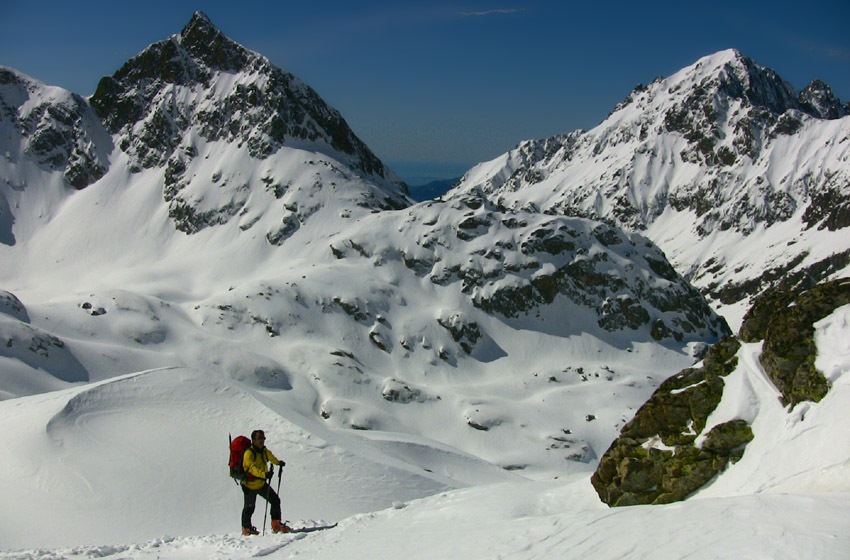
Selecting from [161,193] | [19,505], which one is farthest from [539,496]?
[161,193]

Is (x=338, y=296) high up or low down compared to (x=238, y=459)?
up

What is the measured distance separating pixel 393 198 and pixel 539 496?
16638 centimetres

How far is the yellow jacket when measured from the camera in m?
17.9

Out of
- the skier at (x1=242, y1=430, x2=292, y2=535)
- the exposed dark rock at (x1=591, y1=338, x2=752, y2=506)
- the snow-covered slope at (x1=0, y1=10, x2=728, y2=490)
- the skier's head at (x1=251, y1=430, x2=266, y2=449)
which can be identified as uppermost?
the snow-covered slope at (x1=0, y1=10, x2=728, y2=490)

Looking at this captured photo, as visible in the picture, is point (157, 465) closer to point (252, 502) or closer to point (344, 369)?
point (252, 502)

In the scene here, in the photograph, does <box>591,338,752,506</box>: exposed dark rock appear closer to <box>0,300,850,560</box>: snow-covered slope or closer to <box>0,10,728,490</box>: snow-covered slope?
<box>0,300,850,560</box>: snow-covered slope

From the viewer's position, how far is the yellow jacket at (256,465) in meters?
17.9

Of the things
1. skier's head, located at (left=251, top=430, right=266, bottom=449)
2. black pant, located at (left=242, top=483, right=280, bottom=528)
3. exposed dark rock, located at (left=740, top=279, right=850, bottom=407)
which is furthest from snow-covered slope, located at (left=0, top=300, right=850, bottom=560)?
skier's head, located at (left=251, top=430, right=266, bottom=449)

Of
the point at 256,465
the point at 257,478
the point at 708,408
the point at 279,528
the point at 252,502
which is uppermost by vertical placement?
the point at 256,465

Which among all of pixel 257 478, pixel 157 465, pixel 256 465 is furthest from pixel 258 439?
pixel 157 465

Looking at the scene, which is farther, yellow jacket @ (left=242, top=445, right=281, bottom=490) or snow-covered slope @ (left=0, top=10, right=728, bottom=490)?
snow-covered slope @ (left=0, top=10, right=728, bottom=490)

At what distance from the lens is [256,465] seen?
17.9 meters

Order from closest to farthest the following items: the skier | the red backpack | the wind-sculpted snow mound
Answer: the red backpack
the skier
the wind-sculpted snow mound

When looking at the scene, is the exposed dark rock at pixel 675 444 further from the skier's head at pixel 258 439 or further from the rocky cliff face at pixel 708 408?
the skier's head at pixel 258 439
